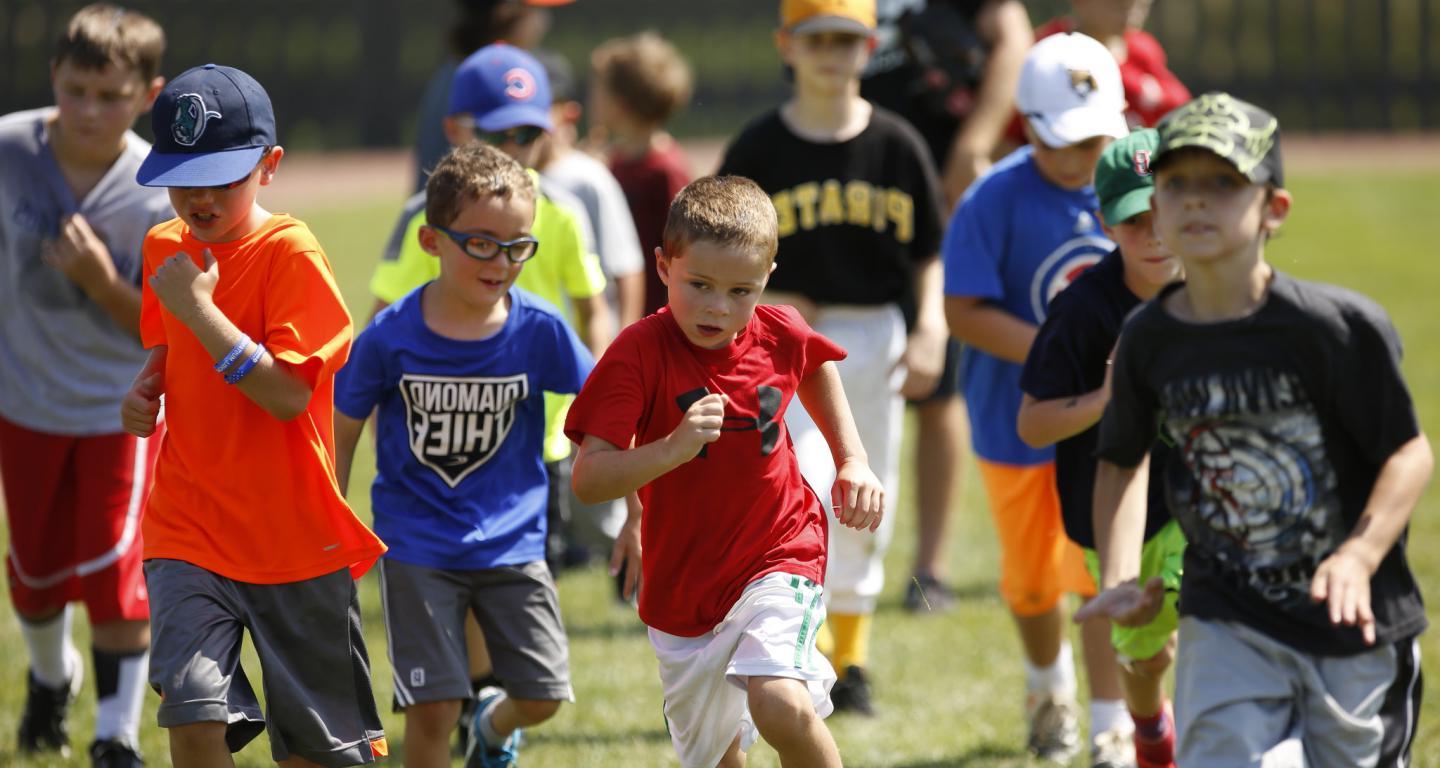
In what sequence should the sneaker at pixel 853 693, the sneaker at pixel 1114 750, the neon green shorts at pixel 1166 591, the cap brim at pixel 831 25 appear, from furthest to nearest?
1. the sneaker at pixel 853 693
2. the cap brim at pixel 831 25
3. the sneaker at pixel 1114 750
4. the neon green shorts at pixel 1166 591

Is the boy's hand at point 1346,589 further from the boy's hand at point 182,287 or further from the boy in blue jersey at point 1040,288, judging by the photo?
the boy's hand at point 182,287

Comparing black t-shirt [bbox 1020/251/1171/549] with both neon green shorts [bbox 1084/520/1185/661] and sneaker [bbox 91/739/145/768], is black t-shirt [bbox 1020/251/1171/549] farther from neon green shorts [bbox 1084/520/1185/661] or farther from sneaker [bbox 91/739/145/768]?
sneaker [bbox 91/739/145/768]

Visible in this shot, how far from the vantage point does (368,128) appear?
31.1 meters

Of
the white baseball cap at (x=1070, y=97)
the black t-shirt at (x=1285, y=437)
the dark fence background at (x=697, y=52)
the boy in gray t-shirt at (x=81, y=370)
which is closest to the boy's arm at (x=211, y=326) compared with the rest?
the boy in gray t-shirt at (x=81, y=370)

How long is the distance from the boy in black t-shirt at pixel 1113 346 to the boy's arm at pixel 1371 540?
0.98 meters

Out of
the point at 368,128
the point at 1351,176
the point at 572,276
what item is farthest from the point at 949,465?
the point at 368,128

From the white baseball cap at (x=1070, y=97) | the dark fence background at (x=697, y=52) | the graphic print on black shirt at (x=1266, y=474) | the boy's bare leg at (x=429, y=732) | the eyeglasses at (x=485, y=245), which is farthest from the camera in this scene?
the dark fence background at (x=697, y=52)

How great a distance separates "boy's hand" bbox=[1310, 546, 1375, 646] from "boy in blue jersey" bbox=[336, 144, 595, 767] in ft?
6.68

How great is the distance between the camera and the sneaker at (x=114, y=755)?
16.9ft

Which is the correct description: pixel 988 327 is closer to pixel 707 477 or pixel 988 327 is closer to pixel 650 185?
pixel 707 477

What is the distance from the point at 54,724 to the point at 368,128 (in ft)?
87.1

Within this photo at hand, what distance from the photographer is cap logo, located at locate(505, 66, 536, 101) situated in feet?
18.2

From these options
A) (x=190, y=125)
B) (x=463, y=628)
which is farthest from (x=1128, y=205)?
(x=190, y=125)

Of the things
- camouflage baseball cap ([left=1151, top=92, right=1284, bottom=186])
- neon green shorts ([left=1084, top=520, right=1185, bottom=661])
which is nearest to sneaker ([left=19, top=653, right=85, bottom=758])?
neon green shorts ([left=1084, top=520, right=1185, bottom=661])
